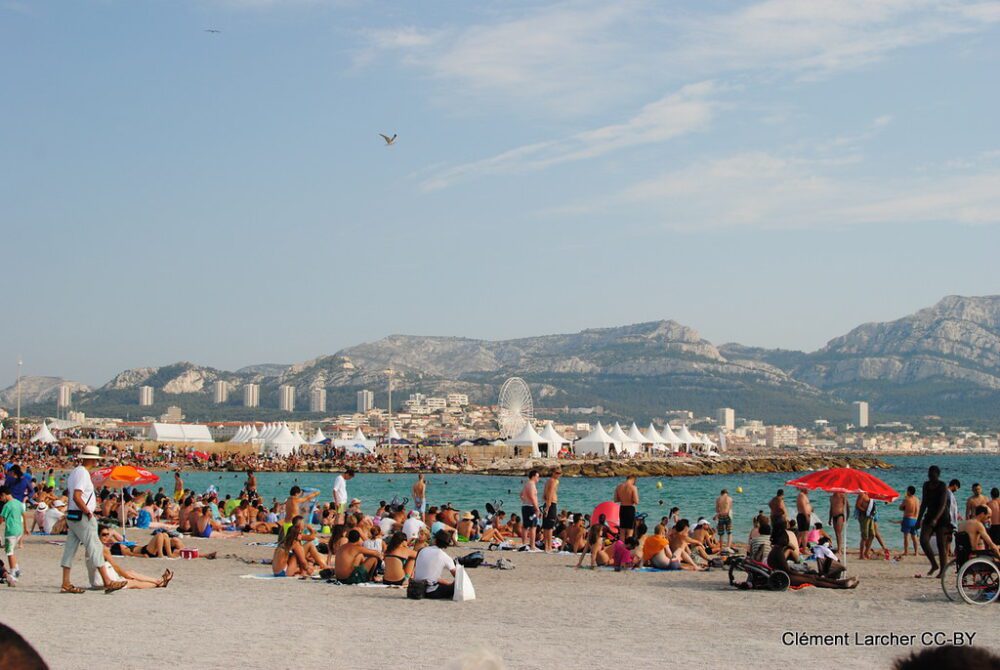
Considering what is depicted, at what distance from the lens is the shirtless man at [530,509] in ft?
62.9

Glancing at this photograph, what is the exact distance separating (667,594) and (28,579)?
7.89 m

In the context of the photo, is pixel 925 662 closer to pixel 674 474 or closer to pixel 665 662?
pixel 665 662

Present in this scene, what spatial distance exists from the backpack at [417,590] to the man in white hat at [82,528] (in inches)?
129

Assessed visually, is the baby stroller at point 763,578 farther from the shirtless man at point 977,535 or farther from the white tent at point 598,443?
the white tent at point 598,443

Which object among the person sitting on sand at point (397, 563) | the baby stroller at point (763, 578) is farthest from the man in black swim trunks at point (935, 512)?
the person sitting on sand at point (397, 563)

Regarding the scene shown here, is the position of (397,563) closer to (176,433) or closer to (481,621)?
(481,621)

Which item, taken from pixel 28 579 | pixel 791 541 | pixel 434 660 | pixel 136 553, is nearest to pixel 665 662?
pixel 434 660

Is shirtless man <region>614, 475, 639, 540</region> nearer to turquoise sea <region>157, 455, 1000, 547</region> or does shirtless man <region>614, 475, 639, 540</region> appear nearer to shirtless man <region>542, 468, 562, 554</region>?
shirtless man <region>542, 468, 562, 554</region>

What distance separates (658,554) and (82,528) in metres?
8.18

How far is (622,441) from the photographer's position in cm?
9400

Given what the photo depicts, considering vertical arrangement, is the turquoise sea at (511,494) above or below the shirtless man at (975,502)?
below

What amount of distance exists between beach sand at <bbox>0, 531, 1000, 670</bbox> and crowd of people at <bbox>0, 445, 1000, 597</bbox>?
1.57 ft

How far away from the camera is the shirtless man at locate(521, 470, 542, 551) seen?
19172mm

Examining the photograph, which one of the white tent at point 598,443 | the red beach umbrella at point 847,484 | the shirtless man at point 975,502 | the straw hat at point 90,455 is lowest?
the white tent at point 598,443
